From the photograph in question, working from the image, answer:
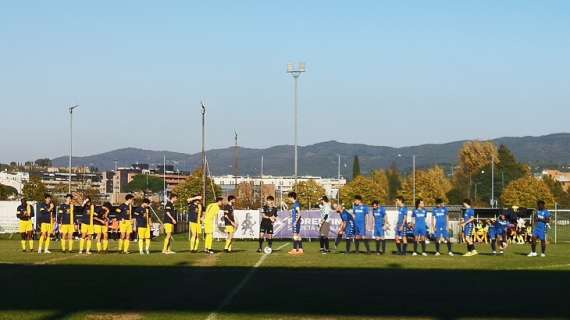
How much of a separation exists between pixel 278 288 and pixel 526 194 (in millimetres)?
103290

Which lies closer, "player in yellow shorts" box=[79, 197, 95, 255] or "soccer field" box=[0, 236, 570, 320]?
"soccer field" box=[0, 236, 570, 320]

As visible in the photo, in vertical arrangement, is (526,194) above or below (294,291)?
above

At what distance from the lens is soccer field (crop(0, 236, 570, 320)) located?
49.6 ft

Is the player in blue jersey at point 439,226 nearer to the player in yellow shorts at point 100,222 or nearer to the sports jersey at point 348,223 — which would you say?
the sports jersey at point 348,223

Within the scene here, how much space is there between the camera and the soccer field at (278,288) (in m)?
15.1

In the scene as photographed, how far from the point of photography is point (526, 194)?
118 m

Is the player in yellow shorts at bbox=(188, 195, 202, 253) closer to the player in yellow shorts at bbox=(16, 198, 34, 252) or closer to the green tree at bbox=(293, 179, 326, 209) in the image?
the player in yellow shorts at bbox=(16, 198, 34, 252)

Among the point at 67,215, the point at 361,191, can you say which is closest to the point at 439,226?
the point at 67,215

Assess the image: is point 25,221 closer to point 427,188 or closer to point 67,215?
point 67,215

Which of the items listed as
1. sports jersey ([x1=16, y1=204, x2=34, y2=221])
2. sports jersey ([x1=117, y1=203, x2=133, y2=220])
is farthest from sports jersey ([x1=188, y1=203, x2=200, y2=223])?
sports jersey ([x1=16, y1=204, x2=34, y2=221])

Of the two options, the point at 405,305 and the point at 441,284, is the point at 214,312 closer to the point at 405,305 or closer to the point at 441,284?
the point at 405,305

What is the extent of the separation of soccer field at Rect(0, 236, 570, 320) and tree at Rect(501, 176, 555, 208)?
90006mm

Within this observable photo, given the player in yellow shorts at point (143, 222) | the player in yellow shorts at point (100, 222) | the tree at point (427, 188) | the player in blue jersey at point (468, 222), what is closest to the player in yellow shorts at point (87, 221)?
the player in yellow shorts at point (100, 222)

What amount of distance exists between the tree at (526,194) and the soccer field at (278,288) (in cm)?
9001
